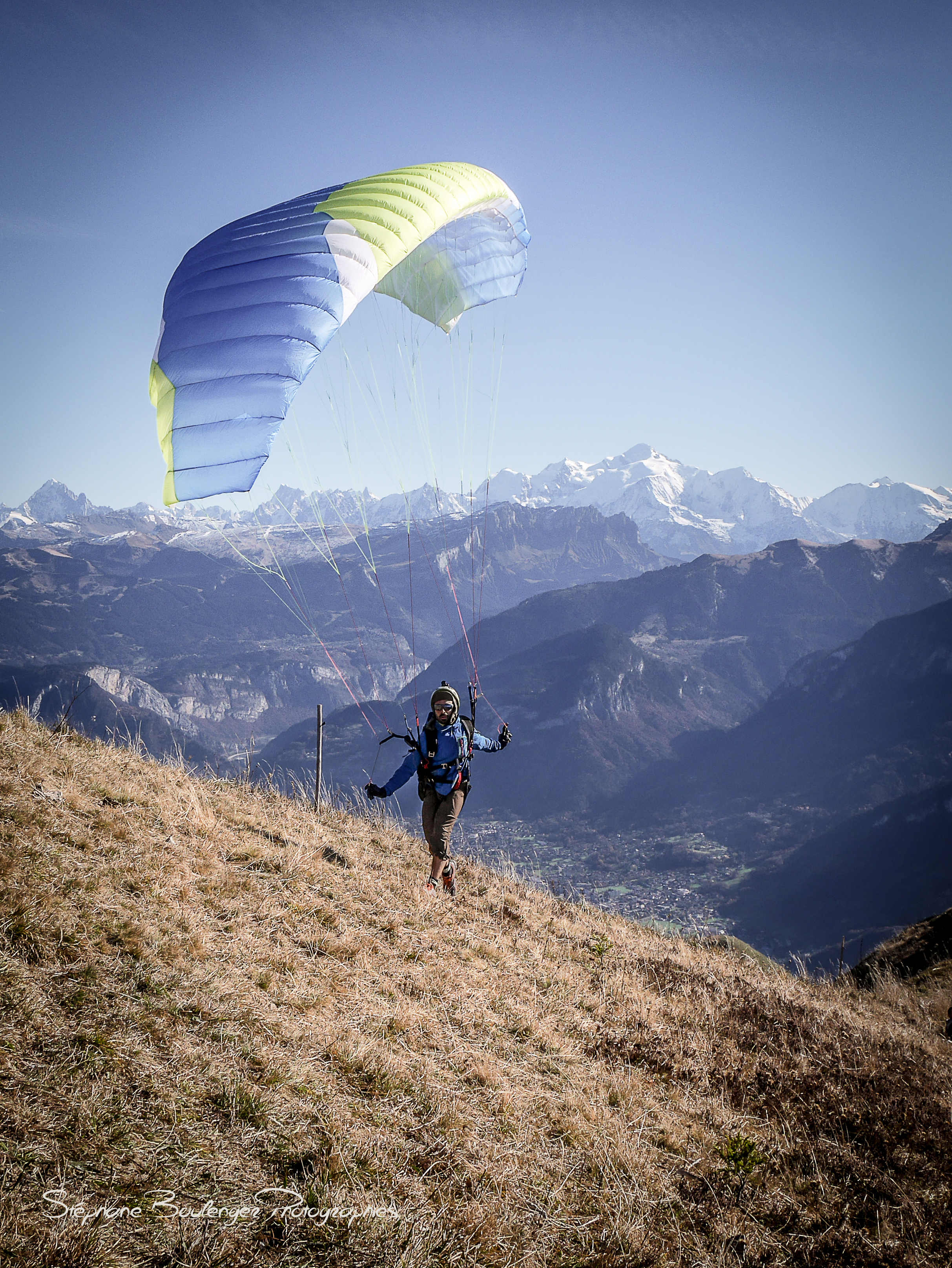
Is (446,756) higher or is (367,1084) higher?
(446,756)

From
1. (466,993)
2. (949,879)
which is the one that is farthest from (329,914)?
(949,879)

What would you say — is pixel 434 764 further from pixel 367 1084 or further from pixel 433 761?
pixel 367 1084

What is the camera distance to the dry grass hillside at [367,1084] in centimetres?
315

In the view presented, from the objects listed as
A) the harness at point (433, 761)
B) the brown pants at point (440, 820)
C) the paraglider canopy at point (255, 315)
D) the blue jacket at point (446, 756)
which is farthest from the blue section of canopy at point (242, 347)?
Result: the brown pants at point (440, 820)

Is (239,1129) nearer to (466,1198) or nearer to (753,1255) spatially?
(466,1198)

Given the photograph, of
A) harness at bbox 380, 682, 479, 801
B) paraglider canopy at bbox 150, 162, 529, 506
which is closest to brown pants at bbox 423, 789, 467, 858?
harness at bbox 380, 682, 479, 801

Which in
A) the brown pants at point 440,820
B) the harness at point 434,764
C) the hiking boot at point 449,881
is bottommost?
the hiking boot at point 449,881

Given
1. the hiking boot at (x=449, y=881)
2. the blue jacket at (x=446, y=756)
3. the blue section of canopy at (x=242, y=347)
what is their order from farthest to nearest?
the hiking boot at (x=449, y=881) < the blue jacket at (x=446, y=756) < the blue section of canopy at (x=242, y=347)

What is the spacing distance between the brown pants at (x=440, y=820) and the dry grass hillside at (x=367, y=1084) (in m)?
0.81

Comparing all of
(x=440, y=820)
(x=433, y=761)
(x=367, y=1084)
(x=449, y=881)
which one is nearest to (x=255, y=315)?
(x=433, y=761)

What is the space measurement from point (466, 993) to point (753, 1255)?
2631mm

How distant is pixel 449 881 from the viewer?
8.19 m

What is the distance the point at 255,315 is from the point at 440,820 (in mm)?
6379

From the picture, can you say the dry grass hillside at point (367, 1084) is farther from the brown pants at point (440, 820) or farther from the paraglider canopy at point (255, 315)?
the paraglider canopy at point (255, 315)
